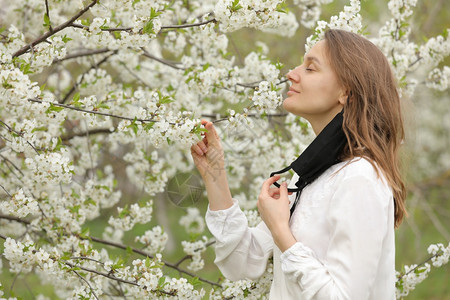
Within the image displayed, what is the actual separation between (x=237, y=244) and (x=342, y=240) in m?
0.63

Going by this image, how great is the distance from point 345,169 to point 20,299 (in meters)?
1.66

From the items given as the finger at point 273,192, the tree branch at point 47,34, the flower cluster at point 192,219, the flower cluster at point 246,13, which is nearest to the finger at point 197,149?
the finger at point 273,192

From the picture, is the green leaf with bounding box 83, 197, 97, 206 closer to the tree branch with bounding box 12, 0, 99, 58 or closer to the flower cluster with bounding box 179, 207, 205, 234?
the tree branch with bounding box 12, 0, 99, 58

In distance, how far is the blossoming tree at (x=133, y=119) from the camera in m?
2.37

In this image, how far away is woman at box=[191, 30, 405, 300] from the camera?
1658 millimetres

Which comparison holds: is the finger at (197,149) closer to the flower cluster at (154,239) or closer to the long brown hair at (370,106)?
the long brown hair at (370,106)

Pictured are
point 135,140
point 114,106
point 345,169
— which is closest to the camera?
point 345,169

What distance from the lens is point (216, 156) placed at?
7.41 ft

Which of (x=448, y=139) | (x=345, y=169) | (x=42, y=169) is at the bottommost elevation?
(x=345, y=169)

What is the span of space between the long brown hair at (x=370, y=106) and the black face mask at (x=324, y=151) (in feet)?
0.09

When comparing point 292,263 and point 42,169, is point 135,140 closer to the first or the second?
point 42,169

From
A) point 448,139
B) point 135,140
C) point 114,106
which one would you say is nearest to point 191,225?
point 135,140

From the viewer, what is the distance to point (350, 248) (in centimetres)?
164

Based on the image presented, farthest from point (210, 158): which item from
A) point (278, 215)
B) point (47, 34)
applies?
point (47, 34)
